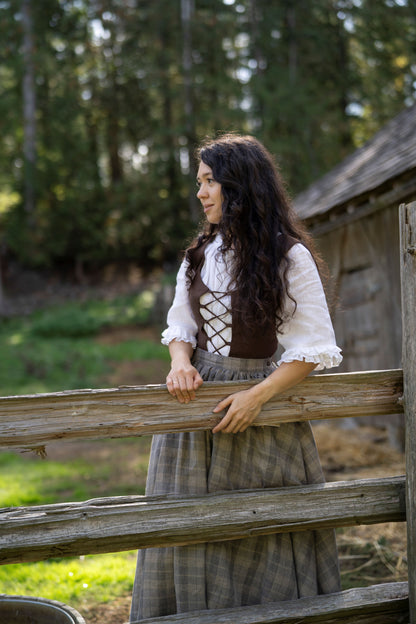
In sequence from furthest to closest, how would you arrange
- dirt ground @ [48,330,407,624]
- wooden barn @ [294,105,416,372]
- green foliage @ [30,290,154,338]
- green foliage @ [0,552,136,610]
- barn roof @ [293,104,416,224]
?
green foliage @ [30,290,154,338], wooden barn @ [294,105,416,372], barn roof @ [293,104,416,224], dirt ground @ [48,330,407,624], green foliage @ [0,552,136,610]

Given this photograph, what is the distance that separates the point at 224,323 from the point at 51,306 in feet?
54.3

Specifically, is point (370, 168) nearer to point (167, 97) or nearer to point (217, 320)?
point (217, 320)

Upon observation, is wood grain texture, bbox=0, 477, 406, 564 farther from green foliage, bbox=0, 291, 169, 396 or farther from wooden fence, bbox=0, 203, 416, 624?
green foliage, bbox=0, 291, 169, 396

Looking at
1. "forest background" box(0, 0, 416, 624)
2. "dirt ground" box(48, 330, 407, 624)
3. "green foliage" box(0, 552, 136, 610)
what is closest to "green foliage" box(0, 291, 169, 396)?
"forest background" box(0, 0, 416, 624)

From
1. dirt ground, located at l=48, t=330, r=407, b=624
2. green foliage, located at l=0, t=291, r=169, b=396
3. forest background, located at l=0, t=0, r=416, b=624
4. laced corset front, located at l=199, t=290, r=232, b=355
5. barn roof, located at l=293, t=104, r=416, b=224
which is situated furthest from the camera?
forest background, located at l=0, t=0, r=416, b=624

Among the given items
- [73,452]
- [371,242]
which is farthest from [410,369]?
[73,452]

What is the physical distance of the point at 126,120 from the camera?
932 inches

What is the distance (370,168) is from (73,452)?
504 cm

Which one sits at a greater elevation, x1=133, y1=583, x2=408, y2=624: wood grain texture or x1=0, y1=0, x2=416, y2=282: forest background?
x1=0, y1=0, x2=416, y2=282: forest background

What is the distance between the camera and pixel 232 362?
2533mm

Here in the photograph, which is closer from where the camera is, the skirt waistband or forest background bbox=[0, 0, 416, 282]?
the skirt waistband

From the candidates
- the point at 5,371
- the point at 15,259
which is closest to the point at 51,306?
the point at 15,259

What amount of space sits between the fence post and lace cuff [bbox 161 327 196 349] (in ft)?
2.86

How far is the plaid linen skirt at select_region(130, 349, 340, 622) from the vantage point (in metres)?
2.43
